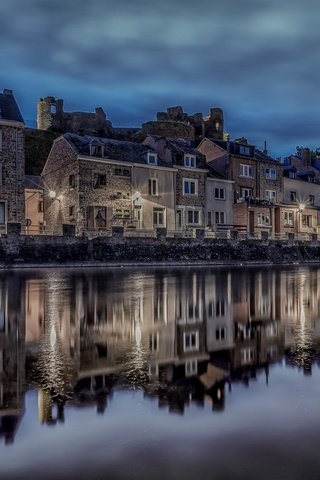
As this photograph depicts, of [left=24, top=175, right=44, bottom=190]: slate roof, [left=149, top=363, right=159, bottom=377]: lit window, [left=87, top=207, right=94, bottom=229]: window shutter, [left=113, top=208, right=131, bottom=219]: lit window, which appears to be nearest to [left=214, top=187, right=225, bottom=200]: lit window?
[left=113, top=208, right=131, bottom=219]: lit window

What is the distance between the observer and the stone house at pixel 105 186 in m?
43.3

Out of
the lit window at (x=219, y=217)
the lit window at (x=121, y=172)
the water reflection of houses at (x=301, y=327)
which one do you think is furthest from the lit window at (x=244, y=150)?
the water reflection of houses at (x=301, y=327)

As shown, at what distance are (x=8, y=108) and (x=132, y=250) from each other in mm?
15398

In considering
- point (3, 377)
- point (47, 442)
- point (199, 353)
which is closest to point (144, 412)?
point (47, 442)

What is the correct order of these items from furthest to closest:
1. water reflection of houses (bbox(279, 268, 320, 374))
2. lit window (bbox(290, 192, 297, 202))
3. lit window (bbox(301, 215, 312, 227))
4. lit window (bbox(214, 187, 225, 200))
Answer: lit window (bbox(290, 192, 297, 202)) → lit window (bbox(301, 215, 312, 227)) → lit window (bbox(214, 187, 225, 200)) → water reflection of houses (bbox(279, 268, 320, 374))

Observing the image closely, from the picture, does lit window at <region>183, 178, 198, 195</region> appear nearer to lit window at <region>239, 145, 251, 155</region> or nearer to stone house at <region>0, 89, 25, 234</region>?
lit window at <region>239, 145, 251, 155</region>

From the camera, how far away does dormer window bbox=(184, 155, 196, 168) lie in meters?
50.0

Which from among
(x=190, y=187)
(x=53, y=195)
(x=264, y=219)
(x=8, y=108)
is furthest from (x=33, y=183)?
(x=264, y=219)

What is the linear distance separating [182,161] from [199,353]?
1735 inches

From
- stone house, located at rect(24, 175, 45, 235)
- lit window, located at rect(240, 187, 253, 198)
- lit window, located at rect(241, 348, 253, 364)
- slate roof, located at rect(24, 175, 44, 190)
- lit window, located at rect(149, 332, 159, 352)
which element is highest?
slate roof, located at rect(24, 175, 44, 190)

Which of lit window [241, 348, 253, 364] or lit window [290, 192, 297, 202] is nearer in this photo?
lit window [241, 348, 253, 364]

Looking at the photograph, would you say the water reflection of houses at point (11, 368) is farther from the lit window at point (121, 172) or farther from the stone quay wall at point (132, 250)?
the lit window at point (121, 172)

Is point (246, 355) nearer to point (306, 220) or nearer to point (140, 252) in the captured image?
point (140, 252)

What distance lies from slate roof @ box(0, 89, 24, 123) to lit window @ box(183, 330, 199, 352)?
110 ft
